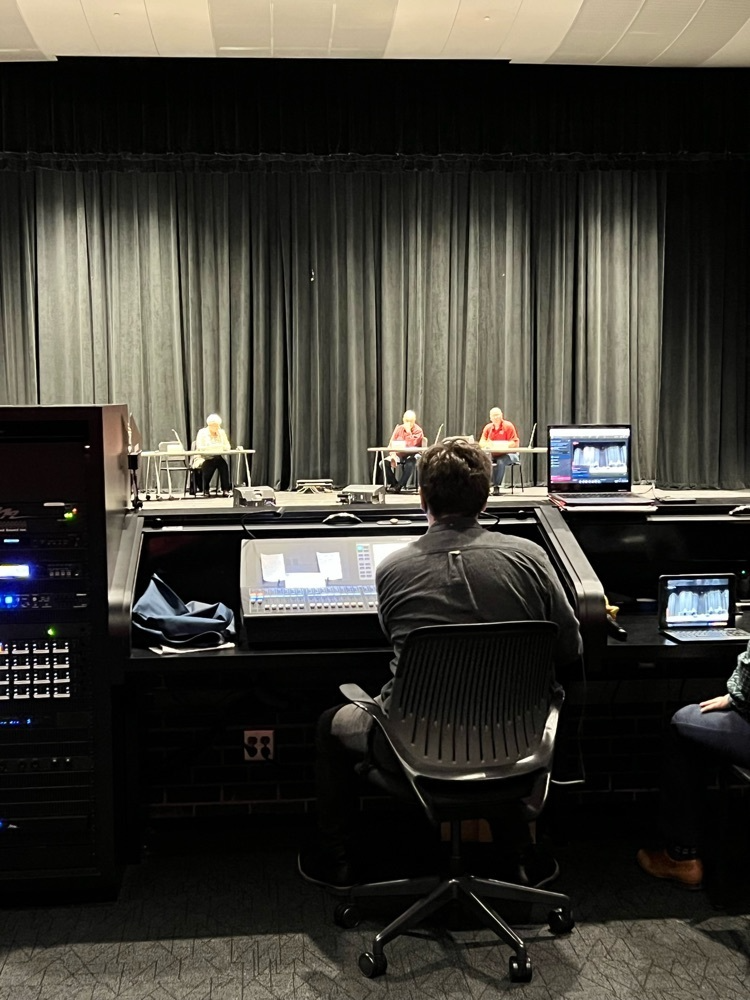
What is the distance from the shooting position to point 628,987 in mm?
2316

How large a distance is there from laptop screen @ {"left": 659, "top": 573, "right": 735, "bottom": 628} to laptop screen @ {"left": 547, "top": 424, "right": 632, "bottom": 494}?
0.82 metres

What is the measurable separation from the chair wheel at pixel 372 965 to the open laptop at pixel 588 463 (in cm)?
184

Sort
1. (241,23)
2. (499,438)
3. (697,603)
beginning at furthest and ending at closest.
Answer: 1. (499,438)
2. (241,23)
3. (697,603)

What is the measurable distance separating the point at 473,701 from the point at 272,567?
82 cm

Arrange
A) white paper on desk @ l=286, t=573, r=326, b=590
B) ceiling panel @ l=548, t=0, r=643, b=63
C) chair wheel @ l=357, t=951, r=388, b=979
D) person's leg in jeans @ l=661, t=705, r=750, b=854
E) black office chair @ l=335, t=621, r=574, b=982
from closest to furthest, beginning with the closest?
black office chair @ l=335, t=621, r=574, b=982 → chair wheel @ l=357, t=951, r=388, b=979 → person's leg in jeans @ l=661, t=705, r=750, b=854 → white paper on desk @ l=286, t=573, r=326, b=590 → ceiling panel @ l=548, t=0, r=643, b=63

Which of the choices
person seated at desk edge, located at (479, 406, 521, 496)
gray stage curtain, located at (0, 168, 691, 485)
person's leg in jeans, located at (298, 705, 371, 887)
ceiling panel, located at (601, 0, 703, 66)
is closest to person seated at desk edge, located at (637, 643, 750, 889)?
person's leg in jeans, located at (298, 705, 371, 887)

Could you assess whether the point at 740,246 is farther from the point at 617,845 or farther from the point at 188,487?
the point at 617,845

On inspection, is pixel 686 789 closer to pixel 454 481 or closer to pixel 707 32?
pixel 454 481

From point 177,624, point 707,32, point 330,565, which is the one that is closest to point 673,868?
point 330,565

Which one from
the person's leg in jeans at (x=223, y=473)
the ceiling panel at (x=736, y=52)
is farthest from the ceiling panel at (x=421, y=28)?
the person's leg in jeans at (x=223, y=473)

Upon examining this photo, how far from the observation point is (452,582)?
2381 mm

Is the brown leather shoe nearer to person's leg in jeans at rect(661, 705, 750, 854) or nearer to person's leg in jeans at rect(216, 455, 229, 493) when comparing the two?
person's leg in jeans at rect(661, 705, 750, 854)

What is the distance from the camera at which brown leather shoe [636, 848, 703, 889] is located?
9.16ft

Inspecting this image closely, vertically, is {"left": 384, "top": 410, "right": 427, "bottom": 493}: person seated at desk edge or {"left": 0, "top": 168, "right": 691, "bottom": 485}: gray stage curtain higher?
{"left": 0, "top": 168, "right": 691, "bottom": 485}: gray stage curtain
